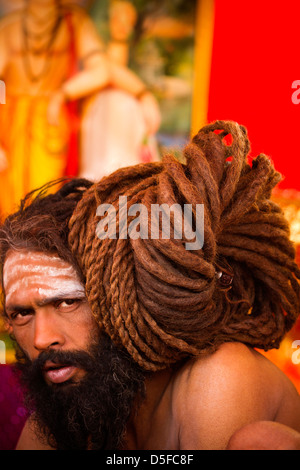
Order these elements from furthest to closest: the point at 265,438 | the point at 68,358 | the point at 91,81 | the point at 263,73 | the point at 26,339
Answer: the point at 91,81 → the point at 263,73 → the point at 26,339 → the point at 68,358 → the point at 265,438

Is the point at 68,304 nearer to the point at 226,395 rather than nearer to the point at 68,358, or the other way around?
the point at 68,358

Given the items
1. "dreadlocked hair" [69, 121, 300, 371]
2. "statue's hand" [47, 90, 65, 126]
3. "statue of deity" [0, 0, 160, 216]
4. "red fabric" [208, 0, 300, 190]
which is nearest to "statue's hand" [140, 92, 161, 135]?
"statue of deity" [0, 0, 160, 216]

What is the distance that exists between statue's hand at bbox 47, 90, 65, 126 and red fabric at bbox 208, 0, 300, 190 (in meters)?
1.00

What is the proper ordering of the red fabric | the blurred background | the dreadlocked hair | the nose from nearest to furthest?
the dreadlocked hair
the nose
the red fabric
the blurred background

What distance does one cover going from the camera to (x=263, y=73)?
1711 mm

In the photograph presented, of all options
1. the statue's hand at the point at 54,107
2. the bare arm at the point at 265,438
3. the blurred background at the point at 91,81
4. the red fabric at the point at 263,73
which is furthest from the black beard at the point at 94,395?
the statue's hand at the point at 54,107

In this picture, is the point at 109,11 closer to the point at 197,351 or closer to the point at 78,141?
the point at 78,141

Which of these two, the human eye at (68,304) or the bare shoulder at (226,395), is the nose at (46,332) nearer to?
the human eye at (68,304)

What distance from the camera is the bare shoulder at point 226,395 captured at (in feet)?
3.47

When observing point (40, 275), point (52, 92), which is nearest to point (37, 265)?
point (40, 275)

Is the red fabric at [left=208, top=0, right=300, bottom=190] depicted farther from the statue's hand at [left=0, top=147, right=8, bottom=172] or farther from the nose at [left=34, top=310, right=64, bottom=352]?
the statue's hand at [left=0, top=147, right=8, bottom=172]

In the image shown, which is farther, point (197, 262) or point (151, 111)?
point (151, 111)

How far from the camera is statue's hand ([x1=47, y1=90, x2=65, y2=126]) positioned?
2.63 metres

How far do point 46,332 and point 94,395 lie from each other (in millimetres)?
203
